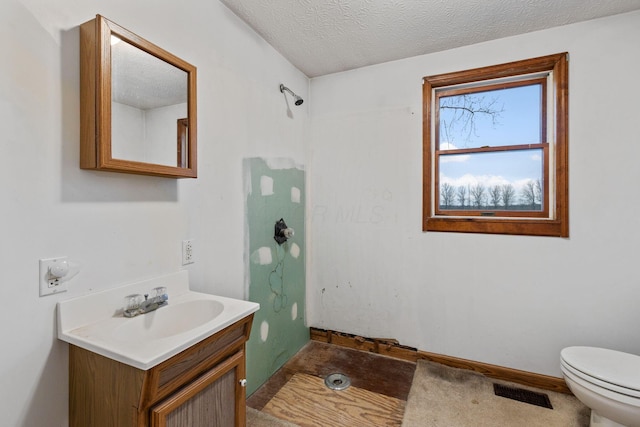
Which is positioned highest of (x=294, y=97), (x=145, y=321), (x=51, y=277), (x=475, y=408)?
(x=294, y=97)

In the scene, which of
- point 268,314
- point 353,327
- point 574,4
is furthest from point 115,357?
point 574,4

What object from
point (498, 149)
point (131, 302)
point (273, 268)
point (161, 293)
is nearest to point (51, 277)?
point (131, 302)

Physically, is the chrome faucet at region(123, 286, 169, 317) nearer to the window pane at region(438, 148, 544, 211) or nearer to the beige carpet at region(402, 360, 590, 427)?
the beige carpet at region(402, 360, 590, 427)

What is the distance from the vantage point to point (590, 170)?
1872 mm

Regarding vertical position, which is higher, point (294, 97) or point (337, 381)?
point (294, 97)

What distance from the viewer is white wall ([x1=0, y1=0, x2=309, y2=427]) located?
91 centimetres

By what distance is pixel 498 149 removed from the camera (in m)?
2.15

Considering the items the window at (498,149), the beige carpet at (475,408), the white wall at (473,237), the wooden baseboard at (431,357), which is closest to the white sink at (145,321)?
the beige carpet at (475,408)

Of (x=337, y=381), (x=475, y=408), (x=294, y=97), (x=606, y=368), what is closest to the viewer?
(x=606, y=368)

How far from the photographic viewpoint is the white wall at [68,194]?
0.91 m

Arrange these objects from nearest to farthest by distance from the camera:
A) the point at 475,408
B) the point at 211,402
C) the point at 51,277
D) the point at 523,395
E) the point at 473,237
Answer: the point at 51,277
the point at 211,402
the point at 475,408
the point at 523,395
the point at 473,237

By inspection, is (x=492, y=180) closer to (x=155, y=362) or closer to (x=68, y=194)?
(x=155, y=362)

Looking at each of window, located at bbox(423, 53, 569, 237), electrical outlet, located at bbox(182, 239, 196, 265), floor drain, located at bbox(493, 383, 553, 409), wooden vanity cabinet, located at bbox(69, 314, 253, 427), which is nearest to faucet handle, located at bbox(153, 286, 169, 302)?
electrical outlet, located at bbox(182, 239, 196, 265)

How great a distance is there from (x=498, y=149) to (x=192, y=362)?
7.59 ft
